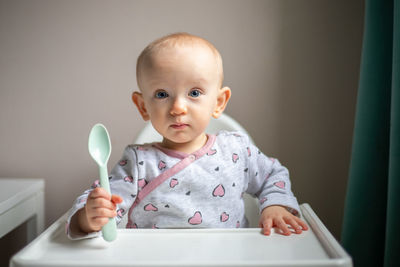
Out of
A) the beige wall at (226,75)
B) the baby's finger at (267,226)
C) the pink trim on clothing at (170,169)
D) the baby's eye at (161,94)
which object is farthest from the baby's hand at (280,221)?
the beige wall at (226,75)

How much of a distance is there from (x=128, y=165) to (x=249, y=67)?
707 millimetres

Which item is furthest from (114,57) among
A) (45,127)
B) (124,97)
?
(45,127)

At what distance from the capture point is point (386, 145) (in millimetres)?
1037

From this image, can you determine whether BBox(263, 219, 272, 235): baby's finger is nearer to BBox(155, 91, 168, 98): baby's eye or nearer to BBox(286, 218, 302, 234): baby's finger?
BBox(286, 218, 302, 234): baby's finger

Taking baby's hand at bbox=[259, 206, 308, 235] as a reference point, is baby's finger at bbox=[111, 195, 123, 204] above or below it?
above

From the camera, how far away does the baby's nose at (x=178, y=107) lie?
2.61 feet

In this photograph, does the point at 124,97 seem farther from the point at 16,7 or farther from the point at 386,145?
the point at 386,145

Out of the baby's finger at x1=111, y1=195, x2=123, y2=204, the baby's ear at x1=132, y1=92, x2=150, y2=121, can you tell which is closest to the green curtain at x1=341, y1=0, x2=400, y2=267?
the baby's ear at x1=132, y1=92, x2=150, y2=121

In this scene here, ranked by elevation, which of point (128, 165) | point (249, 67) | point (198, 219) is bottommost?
point (198, 219)

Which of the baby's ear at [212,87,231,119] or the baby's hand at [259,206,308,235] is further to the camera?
the baby's ear at [212,87,231,119]

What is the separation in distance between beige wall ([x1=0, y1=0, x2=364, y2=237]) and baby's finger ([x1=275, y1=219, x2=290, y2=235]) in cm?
72

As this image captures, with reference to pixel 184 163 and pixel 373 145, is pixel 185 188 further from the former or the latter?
pixel 373 145

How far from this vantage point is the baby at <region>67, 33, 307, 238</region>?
0.81 metres

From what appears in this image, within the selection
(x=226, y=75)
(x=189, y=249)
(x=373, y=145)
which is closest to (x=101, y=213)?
(x=189, y=249)
